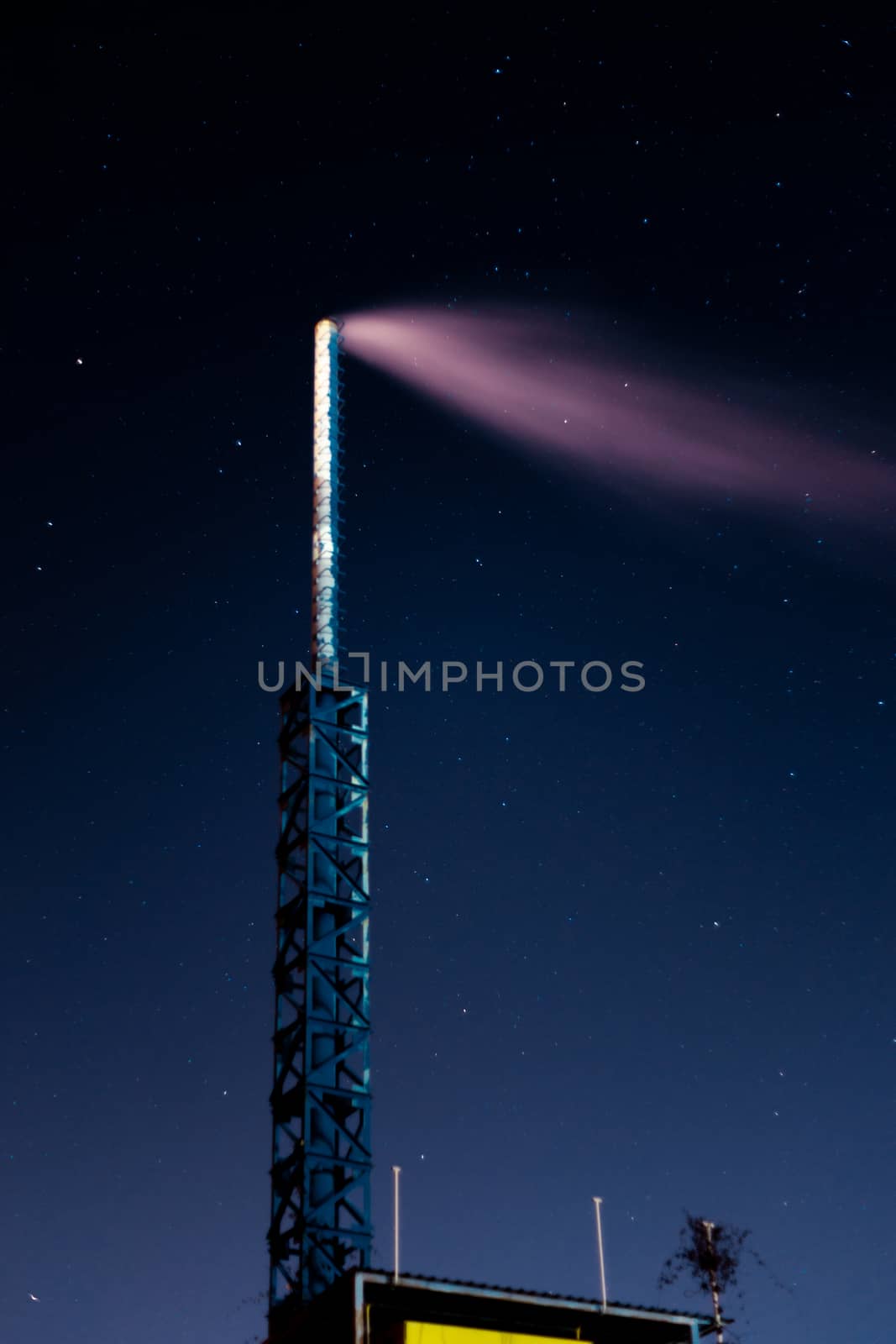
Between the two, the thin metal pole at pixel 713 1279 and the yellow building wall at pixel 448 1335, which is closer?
the yellow building wall at pixel 448 1335

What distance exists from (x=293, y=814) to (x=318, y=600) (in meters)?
7.74

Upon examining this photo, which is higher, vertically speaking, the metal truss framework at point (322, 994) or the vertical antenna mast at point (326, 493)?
the vertical antenna mast at point (326, 493)

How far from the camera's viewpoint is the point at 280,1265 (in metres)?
41.2

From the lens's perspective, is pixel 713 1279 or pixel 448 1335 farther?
pixel 713 1279

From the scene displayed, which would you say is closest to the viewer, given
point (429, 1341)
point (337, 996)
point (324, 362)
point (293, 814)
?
point (429, 1341)

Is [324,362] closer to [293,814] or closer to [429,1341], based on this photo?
[293,814]

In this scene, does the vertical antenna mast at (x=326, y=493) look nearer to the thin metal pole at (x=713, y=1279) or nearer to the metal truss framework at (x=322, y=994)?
the metal truss framework at (x=322, y=994)

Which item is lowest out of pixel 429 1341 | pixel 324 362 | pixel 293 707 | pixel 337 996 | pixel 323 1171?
pixel 429 1341

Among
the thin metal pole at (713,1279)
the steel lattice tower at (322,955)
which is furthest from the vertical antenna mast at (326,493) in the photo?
the thin metal pole at (713,1279)

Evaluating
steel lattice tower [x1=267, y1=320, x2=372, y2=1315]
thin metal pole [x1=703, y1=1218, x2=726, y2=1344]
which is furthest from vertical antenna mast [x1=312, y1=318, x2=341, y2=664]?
Result: thin metal pole [x1=703, y1=1218, x2=726, y2=1344]

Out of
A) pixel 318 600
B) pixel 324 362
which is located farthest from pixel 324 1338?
pixel 324 362

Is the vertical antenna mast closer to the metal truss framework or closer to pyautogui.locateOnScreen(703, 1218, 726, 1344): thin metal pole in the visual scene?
the metal truss framework

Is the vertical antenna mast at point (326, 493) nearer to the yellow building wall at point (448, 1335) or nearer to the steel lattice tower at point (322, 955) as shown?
the steel lattice tower at point (322, 955)

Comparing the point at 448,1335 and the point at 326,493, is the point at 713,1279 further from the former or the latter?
the point at 326,493
